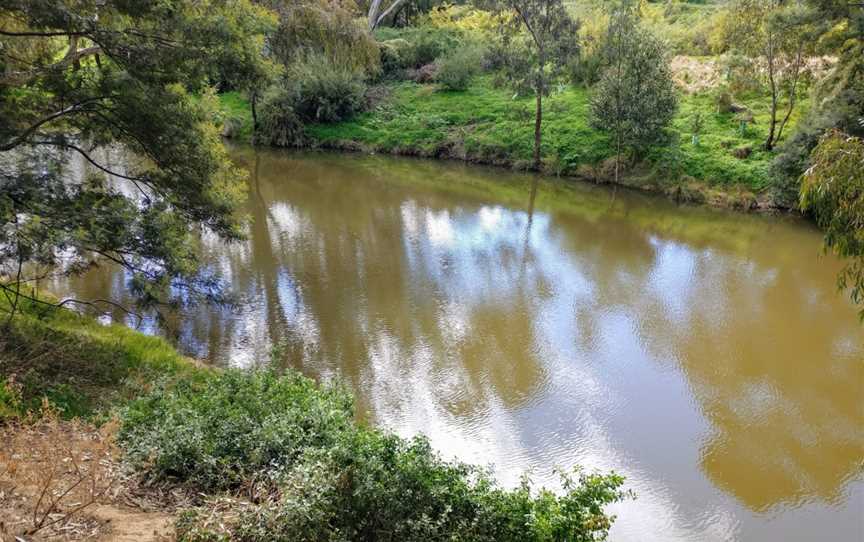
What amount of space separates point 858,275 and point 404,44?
31114 mm

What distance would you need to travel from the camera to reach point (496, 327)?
37.4ft

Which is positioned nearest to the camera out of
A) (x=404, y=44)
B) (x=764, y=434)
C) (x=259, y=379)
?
(x=259, y=379)

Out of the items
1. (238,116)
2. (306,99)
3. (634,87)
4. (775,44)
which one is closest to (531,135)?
(634,87)

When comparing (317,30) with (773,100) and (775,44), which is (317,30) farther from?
(773,100)

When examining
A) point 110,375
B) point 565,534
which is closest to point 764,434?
point 565,534

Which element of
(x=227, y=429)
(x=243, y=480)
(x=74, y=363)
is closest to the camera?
(x=243, y=480)

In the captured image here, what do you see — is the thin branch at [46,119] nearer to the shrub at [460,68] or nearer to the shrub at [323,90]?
the shrub at [323,90]

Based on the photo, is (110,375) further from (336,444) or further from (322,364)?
(336,444)

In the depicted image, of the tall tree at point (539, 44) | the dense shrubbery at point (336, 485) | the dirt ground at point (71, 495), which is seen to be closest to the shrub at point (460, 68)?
the tall tree at point (539, 44)

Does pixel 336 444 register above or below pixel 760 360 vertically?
above

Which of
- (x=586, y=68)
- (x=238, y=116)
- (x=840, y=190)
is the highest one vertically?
(x=586, y=68)

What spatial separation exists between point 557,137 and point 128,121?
19.7 m

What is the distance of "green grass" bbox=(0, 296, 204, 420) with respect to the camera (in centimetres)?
670

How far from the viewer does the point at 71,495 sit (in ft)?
14.3
